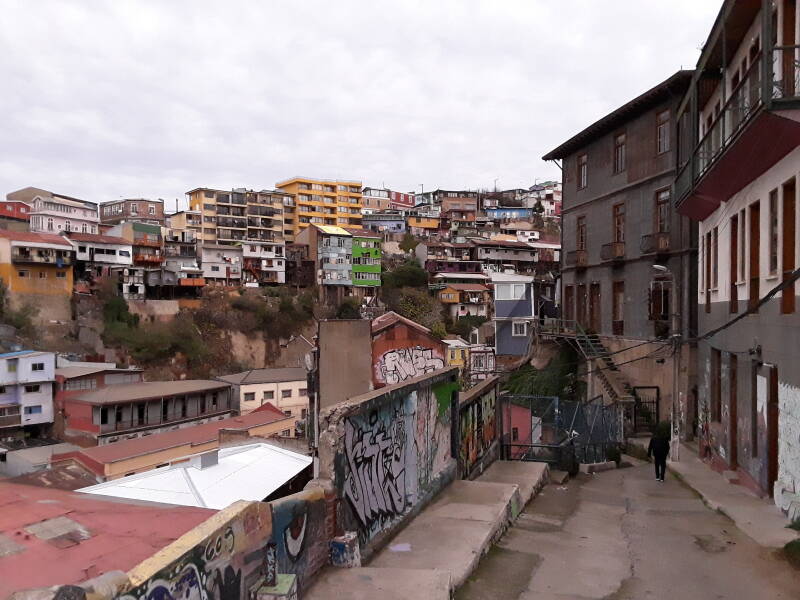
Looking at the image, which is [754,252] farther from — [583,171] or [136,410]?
[136,410]

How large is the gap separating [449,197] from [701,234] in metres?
90.5

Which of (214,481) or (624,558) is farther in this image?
(214,481)

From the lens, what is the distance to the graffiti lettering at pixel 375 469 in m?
6.92

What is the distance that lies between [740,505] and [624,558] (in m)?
4.55

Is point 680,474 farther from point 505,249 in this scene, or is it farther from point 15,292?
point 505,249

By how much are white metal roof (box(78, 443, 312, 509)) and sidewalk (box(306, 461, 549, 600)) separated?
5.54 m

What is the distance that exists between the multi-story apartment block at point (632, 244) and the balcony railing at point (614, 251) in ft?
0.14

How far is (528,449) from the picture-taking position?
17.2m

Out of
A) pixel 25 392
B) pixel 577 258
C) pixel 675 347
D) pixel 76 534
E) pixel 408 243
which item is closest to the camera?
pixel 76 534

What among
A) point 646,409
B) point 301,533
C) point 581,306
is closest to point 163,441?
point 581,306

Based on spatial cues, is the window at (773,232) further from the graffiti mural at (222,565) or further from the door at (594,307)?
the door at (594,307)

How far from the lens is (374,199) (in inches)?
4589

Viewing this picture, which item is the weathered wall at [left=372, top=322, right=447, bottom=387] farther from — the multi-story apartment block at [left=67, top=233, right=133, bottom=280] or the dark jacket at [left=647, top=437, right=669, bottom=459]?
the multi-story apartment block at [left=67, top=233, right=133, bottom=280]

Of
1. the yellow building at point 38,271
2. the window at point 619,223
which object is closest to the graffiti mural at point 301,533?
the window at point 619,223
